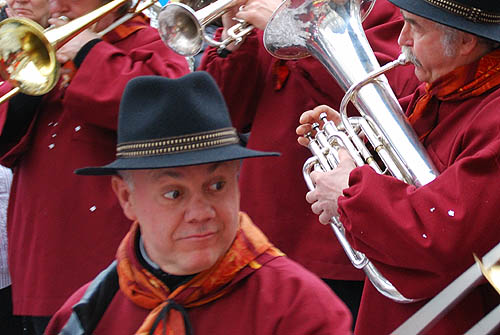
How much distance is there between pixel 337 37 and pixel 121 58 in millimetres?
928

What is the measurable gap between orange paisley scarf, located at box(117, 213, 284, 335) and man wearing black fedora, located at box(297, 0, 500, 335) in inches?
18.0

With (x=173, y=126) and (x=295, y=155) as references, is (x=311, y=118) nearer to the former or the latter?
(x=295, y=155)

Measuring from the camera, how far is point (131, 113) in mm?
2316

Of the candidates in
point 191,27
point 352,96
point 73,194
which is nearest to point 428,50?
point 352,96

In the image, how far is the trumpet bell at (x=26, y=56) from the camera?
3709 millimetres

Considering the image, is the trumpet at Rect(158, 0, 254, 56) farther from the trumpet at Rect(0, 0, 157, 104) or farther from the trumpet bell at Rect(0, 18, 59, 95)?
the trumpet bell at Rect(0, 18, 59, 95)

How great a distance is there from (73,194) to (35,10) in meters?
0.86

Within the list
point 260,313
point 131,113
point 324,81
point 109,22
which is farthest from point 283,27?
point 260,313

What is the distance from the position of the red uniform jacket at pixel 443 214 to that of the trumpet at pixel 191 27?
3.75 ft

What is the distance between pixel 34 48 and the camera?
3848 mm

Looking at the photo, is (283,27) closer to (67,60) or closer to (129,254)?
(67,60)

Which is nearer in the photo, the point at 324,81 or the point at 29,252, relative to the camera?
the point at 324,81

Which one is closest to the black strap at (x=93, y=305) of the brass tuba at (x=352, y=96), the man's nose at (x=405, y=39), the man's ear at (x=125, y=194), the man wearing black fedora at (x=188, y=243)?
the man wearing black fedora at (x=188, y=243)

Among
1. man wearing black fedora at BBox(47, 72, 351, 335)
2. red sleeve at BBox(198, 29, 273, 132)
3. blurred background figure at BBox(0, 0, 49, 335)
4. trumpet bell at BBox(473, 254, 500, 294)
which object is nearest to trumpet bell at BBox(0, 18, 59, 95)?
blurred background figure at BBox(0, 0, 49, 335)
